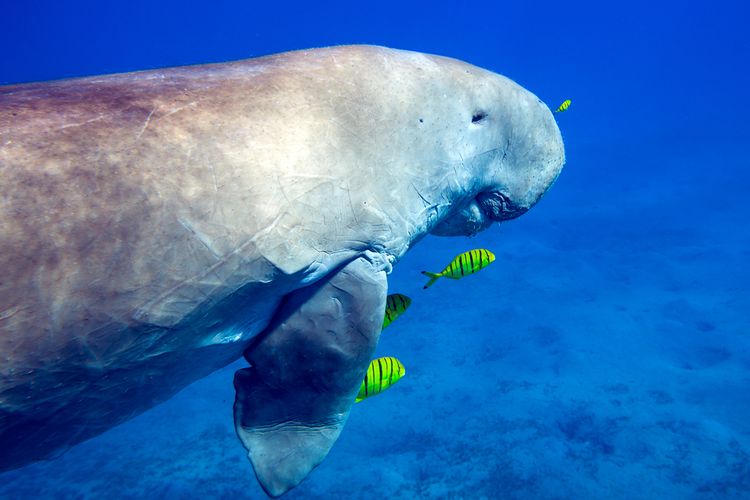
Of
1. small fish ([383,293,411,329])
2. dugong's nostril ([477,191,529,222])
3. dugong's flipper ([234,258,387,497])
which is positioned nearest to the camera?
dugong's flipper ([234,258,387,497])

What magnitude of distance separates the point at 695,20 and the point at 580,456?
121745mm

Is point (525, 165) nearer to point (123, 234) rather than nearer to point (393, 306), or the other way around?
point (393, 306)

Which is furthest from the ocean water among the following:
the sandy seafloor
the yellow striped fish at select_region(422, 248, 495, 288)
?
the yellow striped fish at select_region(422, 248, 495, 288)

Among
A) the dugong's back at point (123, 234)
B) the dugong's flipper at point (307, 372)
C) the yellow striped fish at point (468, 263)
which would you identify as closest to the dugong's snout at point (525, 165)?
the dugong's flipper at point (307, 372)

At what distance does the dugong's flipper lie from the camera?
2297 millimetres

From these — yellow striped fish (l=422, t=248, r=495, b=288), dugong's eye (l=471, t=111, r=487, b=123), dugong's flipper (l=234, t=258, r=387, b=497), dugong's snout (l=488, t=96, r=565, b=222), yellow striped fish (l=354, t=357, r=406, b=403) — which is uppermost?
dugong's eye (l=471, t=111, r=487, b=123)

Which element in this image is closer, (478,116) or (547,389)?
(478,116)

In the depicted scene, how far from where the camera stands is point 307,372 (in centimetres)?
235

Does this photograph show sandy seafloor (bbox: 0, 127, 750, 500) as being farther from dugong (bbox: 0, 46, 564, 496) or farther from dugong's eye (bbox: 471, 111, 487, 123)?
dugong's eye (bbox: 471, 111, 487, 123)

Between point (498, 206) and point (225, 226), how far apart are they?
2.02m

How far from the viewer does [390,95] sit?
246cm

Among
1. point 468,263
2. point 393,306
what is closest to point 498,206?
point 393,306

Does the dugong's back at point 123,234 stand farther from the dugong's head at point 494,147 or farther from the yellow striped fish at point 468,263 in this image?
the yellow striped fish at point 468,263

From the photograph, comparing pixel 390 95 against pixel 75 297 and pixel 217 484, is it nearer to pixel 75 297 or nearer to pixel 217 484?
pixel 75 297
